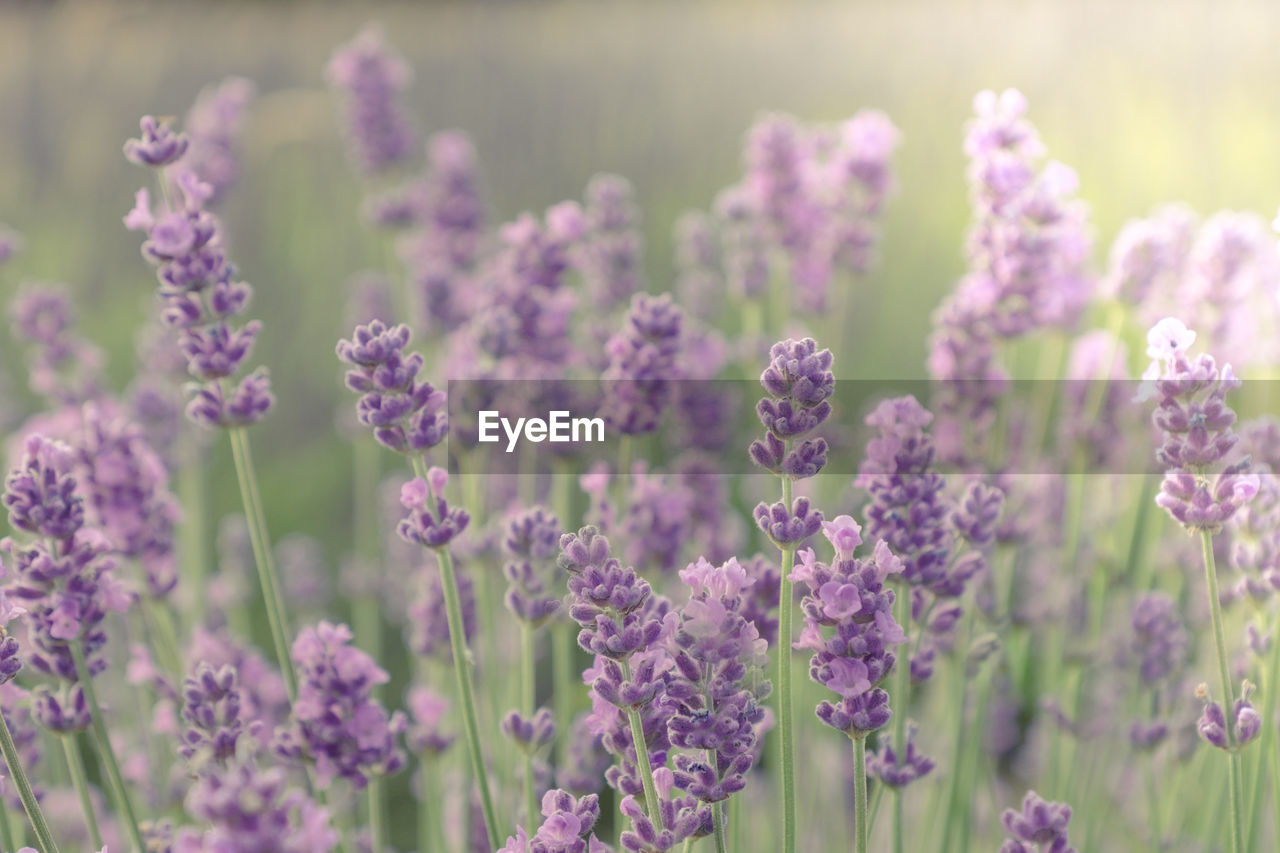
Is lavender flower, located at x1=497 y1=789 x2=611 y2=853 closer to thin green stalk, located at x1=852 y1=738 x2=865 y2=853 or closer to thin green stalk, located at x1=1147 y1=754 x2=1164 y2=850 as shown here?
thin green stalk, located at x1=852 y1=738 x2=865 y2=853

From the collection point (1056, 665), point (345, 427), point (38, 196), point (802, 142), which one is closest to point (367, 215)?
point (345, 427)

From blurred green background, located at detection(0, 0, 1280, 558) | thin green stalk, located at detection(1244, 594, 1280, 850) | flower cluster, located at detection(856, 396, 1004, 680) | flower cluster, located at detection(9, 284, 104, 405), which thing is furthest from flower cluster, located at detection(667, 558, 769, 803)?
blurred green background, located at detection(0, 0, 1280, 558)

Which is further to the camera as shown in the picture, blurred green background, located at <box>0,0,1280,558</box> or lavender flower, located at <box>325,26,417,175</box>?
blurred green background, located at <box>0,0,1280,558</box>

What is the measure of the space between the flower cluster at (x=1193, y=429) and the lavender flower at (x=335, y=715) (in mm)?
890

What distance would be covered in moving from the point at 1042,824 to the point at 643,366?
76 cm

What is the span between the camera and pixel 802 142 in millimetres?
2420

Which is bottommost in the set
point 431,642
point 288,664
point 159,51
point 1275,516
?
point 431,642

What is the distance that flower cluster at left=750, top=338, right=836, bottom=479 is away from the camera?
3.48 ft

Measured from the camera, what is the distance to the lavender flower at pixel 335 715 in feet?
4.46

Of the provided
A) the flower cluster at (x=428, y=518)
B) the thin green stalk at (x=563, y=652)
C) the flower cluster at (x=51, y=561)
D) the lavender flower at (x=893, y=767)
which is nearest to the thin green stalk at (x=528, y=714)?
the thin green stalk at (x=563, y=652)

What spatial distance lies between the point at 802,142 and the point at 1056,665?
113 cm

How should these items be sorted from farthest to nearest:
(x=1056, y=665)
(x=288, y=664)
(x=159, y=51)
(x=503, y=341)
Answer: (x=159, y=51), (x=1056, y=665), (x=503, y=341), (x=288, y=664)

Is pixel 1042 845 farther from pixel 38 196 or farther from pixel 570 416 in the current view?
pixel 38 196

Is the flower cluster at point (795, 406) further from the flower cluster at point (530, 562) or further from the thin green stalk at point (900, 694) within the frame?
the flower cluster at point (530, 562)
